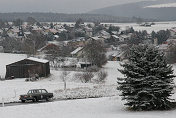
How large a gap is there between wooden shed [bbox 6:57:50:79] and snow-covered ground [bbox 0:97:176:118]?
3815 cm

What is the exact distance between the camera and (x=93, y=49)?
8700 centimetres

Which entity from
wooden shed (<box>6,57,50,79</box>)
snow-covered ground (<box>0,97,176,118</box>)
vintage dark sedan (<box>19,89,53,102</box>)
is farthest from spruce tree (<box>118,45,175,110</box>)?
wooden shed (<box>6,57,50,79</box>)

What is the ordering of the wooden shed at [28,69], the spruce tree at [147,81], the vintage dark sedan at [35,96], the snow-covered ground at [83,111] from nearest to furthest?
the snow-covered ground at [83,111]
the spruce tree at [147,81]
the vintage dark sedan at [35,96]
the wooden shed at [28,69]

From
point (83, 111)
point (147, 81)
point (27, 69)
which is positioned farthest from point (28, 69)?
point (147, 81)

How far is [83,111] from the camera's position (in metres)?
20.4

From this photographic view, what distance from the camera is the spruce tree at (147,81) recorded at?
63.8ft

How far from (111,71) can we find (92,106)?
52.5m

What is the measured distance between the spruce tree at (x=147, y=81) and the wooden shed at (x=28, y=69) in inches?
1693

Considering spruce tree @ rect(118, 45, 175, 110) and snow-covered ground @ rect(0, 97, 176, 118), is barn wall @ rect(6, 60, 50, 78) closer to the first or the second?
snow-covered ground @ rect(0, 97, 176, 118)

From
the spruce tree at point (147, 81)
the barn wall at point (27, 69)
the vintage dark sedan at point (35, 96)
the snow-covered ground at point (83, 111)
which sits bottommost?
the barn wall at point (27, 69)

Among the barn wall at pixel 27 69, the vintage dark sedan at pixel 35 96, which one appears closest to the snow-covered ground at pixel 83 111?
the vintage dark sedan at pixel 35 96

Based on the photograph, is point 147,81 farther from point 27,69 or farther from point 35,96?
point 27,69

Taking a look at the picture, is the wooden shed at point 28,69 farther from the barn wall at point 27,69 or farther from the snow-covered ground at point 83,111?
the snow-covered ground at point 83,111

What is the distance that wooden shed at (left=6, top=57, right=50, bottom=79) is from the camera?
2450 inches
